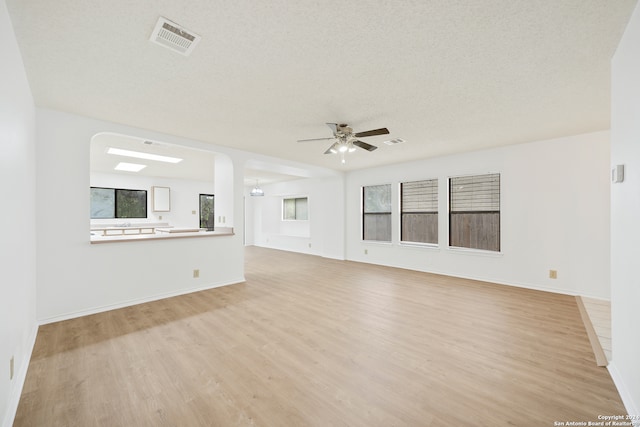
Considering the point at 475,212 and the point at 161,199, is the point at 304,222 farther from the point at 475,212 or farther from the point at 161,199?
the point at 475,212

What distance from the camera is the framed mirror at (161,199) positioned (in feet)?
26.1

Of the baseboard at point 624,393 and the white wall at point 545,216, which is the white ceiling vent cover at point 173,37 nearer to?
the baseboard at point 624,393

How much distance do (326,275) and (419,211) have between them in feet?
8.52

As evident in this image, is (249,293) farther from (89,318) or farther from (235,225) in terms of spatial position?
(89,318)

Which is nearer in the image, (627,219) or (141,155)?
(627,219)

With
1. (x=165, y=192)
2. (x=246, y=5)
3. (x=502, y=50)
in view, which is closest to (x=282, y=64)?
(x=246, y=5)

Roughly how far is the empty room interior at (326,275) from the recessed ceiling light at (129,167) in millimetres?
752

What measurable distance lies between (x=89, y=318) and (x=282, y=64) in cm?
364

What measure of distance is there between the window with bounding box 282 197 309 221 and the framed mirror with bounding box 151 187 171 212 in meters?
3.72

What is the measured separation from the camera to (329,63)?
2.11m

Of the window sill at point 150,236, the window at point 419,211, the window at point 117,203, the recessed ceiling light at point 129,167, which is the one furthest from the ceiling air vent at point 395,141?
the window at point 117,203

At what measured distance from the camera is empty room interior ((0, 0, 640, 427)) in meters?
1.64

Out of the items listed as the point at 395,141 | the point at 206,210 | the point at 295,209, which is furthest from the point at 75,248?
the point at 295,209

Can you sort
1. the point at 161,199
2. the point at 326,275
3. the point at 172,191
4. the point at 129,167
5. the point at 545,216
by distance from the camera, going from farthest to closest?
the point at 172,191, the point at 161,199, the point at 129,167, the point at 326,275, the point at 545,216
